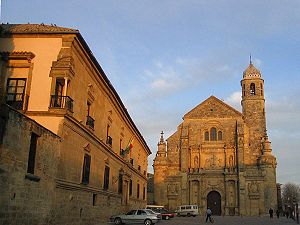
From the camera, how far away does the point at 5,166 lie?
11.0 m

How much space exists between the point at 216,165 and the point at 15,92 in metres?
36.8

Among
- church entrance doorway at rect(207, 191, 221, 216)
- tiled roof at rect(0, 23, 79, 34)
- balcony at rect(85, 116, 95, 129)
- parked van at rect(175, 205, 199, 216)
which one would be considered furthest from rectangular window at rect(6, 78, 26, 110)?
church entrance doorway at rect(207, 191, 221, 216)

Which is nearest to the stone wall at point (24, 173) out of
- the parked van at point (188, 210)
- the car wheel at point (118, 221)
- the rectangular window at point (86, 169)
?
the rectangular window at point (86, 169)

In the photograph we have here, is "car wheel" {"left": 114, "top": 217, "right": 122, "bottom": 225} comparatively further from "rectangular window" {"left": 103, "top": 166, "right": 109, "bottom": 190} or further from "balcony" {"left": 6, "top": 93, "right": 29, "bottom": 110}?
"balcony" {"left": 6, "top": 93, "right": 29, "bottom": 110}

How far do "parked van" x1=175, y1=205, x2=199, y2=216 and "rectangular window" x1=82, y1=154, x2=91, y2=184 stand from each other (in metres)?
25.9

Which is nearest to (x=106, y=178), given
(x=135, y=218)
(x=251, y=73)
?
(x=135, y=218)

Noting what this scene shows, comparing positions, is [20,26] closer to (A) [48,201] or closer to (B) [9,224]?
(A) [48,201]

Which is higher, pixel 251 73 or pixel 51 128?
pixel 251 73

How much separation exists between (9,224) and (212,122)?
1597 inches

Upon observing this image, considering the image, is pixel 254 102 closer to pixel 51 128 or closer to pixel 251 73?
pixel 251 73

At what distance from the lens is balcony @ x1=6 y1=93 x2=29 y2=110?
15109mm

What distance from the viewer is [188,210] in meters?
42.5

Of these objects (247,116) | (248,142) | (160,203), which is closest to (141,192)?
(160,203)

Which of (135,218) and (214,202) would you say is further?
(214,202)
